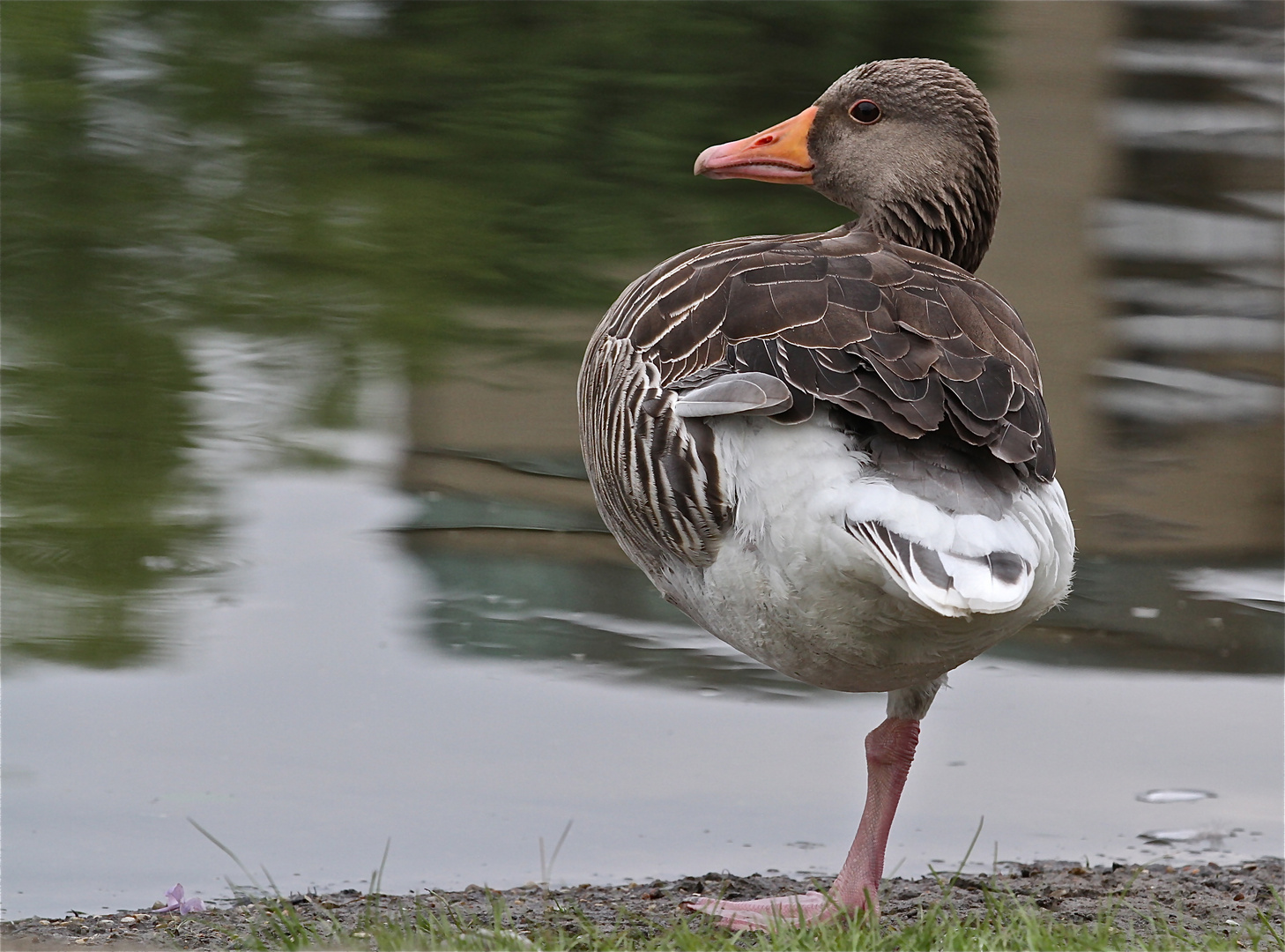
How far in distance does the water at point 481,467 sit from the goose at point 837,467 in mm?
1121

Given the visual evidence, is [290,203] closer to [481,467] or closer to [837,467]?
[481,467]

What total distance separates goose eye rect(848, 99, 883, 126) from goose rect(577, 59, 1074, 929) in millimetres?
522

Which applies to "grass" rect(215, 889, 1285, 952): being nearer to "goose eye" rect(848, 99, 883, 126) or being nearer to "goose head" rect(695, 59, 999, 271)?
"goose head" rect(695, 59, 999, 271)

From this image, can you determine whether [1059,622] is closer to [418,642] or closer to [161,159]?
[418,642]

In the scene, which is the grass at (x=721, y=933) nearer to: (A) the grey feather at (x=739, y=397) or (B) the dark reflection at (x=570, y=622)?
(A) the grey feather at (x=739, y=397)

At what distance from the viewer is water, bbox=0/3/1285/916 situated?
460 cm

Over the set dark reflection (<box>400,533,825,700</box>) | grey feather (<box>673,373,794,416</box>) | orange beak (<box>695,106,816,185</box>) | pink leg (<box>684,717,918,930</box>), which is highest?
orange beak (<box>695,106,816,185</box>)

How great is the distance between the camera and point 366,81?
1162 centimetres

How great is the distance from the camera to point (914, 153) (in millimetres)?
4082

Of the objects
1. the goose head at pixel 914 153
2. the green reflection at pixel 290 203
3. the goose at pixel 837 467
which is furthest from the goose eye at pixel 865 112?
the green reflection at pixel 290 203

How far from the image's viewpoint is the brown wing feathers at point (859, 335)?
304 centimetres

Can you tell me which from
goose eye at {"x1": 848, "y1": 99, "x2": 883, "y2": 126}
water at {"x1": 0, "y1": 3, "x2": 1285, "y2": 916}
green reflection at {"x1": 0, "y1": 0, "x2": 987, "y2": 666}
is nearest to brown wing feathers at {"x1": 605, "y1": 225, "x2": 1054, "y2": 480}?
goose eye at {"x1": 848, "y1": 99, "x2": 883, "y2": 126}

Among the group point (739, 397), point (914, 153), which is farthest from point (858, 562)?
point (914, 153)

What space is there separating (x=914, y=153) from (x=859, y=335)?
1121mm
